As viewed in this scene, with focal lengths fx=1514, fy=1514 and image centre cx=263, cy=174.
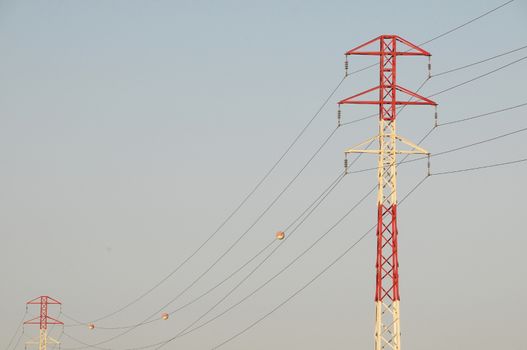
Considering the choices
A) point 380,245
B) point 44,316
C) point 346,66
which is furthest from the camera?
point 44,316

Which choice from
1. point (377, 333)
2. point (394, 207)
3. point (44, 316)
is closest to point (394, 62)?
point (394, 207)

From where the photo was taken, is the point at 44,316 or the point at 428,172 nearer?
the point at 428,172

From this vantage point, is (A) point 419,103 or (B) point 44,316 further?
(B) point 44,316

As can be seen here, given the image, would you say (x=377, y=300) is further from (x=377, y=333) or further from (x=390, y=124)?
(x=390, y=124)

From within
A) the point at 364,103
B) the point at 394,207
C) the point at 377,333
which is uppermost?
the point at 364,103

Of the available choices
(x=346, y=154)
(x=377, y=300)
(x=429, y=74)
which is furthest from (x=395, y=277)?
(x=429, y=74)

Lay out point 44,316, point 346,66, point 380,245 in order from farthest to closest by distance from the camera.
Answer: point 44,316, point 346,66, point 380,245

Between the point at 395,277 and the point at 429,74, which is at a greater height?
the point at 429,74

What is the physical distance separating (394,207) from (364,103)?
254 inches

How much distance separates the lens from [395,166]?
287 feet

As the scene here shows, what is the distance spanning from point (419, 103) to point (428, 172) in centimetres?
429

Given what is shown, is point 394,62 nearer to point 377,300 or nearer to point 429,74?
point 429,74

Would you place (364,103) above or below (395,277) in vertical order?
above

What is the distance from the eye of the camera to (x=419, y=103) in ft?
292
